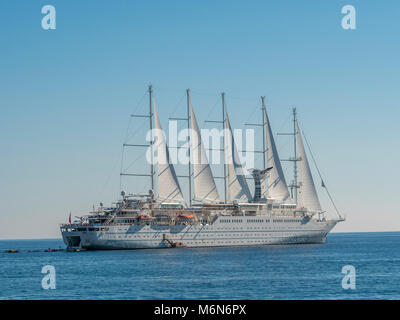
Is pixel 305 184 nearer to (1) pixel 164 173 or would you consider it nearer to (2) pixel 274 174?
(2) pixel 274 174

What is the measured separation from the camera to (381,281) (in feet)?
119

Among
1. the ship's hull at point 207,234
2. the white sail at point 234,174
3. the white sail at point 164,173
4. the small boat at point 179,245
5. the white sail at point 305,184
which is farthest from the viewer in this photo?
the white sail at point 305,184

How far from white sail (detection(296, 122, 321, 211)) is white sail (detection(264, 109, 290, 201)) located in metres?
2.33

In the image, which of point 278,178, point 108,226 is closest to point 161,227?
point 108,226

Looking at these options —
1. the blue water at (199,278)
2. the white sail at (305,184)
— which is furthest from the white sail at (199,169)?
the blue water at (199,278)

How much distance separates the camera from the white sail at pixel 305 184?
77438 mm

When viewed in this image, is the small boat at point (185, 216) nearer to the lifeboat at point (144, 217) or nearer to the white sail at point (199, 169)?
the white sail at point (199, 169)

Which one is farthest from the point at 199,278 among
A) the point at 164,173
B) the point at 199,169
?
the point at 199,169

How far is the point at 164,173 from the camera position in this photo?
2623 inches

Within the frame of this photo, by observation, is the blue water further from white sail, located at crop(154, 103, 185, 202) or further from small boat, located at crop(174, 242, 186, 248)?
white sail, located at crop(154, 103, 185, 202)

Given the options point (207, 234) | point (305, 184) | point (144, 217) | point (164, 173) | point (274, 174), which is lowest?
point (207, 234)

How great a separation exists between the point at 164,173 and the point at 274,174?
56.7ft

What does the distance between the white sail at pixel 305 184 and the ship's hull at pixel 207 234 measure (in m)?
2.27

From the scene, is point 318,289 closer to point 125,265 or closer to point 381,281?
point 381,281
